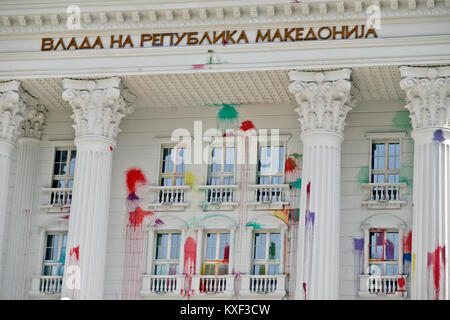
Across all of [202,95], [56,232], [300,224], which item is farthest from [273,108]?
[56,232]

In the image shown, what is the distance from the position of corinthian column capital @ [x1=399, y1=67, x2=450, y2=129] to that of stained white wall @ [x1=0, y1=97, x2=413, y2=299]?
2.55m

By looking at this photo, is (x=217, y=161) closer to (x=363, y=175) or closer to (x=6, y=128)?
(x=363, y=175)

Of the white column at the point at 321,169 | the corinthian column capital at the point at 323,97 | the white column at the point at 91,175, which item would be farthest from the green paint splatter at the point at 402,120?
the white column at the point at 91,175

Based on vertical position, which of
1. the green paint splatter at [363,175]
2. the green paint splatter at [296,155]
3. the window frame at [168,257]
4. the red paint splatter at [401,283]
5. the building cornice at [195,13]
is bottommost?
the red paint splatter at [401,283]

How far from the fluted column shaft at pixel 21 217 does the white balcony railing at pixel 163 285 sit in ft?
13.8

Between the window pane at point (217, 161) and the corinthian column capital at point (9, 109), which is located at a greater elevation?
the corinthian column capital at point (9, 109)

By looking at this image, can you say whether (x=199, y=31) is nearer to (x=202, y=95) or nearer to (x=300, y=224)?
(x=202, y=95)

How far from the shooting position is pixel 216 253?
1545 inches

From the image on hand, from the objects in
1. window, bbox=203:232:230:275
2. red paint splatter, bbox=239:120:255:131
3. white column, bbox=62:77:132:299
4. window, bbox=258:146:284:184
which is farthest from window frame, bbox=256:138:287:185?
white column, bbox=62:77:132:299

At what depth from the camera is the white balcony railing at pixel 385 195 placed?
37.8 m

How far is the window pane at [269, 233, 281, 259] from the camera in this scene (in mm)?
38688

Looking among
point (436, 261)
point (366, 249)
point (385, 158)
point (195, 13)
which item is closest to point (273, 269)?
point (366, 249)

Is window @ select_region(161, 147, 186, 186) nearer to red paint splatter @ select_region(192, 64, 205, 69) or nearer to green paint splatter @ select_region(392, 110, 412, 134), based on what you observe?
red paint splatter @ select_region(192, 64, 205, 69)

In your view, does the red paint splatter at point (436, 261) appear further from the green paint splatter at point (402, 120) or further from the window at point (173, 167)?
the window at point (173, 167)
